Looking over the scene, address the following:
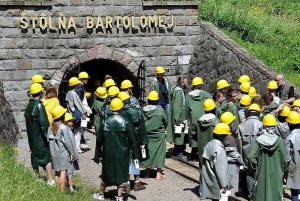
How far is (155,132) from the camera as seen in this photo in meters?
14.8

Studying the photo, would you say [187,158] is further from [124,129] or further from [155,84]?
[124,129]

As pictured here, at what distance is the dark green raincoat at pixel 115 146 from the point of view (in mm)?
12328

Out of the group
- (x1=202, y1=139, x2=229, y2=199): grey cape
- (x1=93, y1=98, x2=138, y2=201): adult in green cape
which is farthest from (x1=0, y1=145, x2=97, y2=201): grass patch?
(x1=202, y1=139, x2=229, y2=199): grey cape

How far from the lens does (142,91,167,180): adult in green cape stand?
14680 millimetres

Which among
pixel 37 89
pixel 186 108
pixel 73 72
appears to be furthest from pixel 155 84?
pixel 37 89

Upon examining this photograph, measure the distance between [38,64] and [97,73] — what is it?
4276mm

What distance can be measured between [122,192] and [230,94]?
125 inches

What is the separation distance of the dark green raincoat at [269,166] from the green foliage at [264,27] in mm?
7467

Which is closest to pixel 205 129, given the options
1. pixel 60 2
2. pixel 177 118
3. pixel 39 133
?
pixel 177 118

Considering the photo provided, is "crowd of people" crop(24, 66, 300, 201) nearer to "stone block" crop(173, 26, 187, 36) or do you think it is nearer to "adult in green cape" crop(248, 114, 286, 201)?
"adult in green cape" crop(248, 114, 286, 201)

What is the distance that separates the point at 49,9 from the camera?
65.1 ft

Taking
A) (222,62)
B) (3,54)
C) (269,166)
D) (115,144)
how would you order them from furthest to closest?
(222,62), (3,54), (115,144), (269,166)

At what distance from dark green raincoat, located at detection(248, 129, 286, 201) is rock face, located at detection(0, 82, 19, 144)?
6.62 m

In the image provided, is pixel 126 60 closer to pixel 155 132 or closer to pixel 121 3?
pixel 121 3
